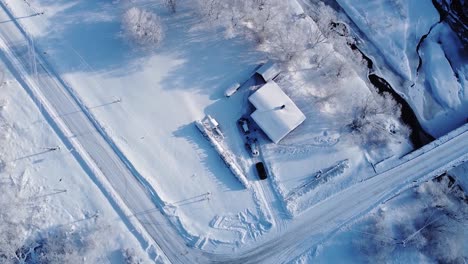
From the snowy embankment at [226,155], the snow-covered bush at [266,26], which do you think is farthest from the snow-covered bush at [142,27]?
the snowy embankment at [226,155]

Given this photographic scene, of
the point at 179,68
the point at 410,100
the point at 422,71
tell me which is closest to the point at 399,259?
the point at 410,100

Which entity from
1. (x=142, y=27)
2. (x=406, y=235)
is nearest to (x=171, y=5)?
(x=142, y=27)

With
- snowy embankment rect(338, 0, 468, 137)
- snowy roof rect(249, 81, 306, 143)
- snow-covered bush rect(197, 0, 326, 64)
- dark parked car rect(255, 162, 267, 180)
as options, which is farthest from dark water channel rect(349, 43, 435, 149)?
dark parked car rect(255, 162, 267, 180)

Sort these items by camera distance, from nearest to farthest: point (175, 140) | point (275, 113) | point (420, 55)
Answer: point (275, 113), point (175, 140), point (420, 55)

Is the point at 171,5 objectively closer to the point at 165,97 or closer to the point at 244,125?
the point at 165,97

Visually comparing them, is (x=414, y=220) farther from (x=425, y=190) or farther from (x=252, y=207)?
(x=252, y=207)
